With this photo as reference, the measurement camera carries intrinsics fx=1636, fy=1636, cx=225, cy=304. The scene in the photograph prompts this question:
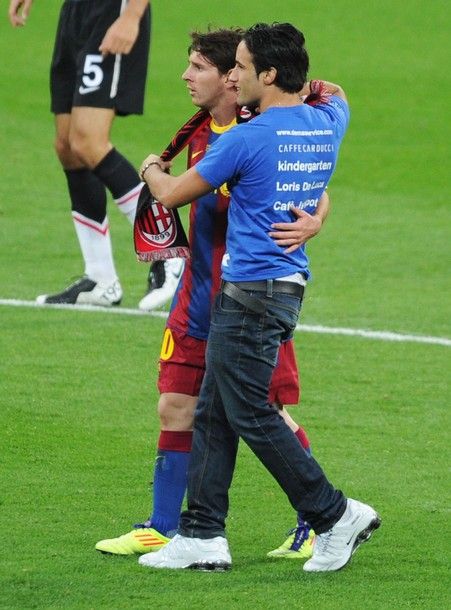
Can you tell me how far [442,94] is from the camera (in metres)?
20.1

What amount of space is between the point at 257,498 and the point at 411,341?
295cm

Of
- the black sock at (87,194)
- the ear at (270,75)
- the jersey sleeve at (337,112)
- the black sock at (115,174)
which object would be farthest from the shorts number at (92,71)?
the ear at (270,75)

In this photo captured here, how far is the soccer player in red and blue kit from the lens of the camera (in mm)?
5570

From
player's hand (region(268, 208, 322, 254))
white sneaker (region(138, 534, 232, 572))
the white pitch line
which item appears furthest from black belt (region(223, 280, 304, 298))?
the white pitch line

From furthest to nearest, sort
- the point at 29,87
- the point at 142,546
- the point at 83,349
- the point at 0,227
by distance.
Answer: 1. the point at 29,87
2. the point at 0,227
3. the point at 83,349
4. the point at 142,546

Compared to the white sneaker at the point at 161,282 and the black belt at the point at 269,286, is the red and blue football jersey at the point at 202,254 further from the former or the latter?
the white sneaker at the point at 161,282

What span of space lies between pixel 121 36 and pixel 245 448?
3.12 m

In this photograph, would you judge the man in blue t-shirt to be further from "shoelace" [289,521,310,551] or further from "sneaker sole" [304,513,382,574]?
"shoelace" [289,521,310,551]

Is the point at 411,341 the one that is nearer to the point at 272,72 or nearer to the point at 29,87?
the point at 272,72

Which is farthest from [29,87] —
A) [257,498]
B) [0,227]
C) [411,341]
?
[257,498]

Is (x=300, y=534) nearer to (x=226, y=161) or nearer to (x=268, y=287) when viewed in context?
(x=268, y=287)

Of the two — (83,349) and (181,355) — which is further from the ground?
(181,355)

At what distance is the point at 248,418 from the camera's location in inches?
208

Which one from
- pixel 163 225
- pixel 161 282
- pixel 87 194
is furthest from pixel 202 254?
pixel 87 194
